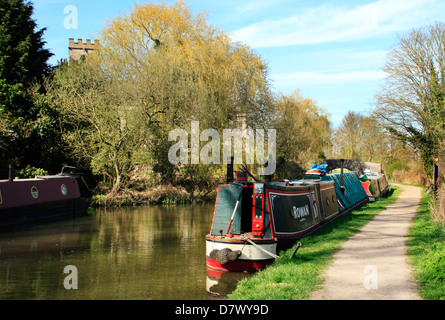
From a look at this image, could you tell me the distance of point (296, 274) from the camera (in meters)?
7.19

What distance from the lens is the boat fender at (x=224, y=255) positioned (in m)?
8.49

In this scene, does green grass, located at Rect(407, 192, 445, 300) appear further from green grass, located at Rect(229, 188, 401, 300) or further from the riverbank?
the riverbank

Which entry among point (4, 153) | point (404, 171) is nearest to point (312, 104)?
point (404, 171)

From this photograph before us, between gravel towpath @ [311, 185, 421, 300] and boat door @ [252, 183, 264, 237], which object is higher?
boat door @ [252, 183, 264, 237]

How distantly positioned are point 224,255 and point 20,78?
20.1 meters

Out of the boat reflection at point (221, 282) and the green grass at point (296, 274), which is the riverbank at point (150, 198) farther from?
the boat reflection at point (221, 282)

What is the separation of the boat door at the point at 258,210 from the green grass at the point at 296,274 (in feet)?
2.28

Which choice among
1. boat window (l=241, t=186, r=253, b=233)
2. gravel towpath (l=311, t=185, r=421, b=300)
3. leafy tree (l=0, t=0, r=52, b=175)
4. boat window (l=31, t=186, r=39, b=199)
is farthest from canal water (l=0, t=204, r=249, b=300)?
leafy tree (l=0, t=0, r=52, b=175)

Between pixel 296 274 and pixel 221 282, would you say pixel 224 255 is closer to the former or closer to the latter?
pixel 221 282

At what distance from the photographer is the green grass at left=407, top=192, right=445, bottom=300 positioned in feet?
19.3

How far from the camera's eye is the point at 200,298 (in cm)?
729

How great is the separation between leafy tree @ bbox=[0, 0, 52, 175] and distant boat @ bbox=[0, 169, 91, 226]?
303 cm

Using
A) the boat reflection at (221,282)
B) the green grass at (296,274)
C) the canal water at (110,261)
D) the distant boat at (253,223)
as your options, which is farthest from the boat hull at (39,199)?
the green grass at (296,274)
